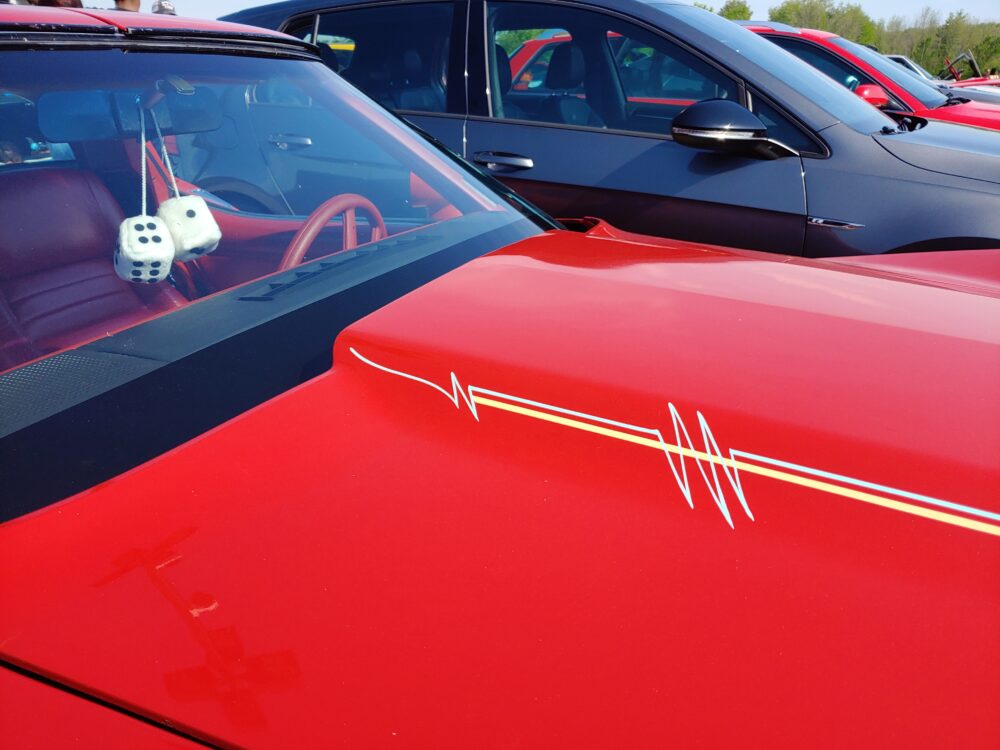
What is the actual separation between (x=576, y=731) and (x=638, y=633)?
115 millimetres

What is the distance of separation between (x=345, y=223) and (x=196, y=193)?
322mm

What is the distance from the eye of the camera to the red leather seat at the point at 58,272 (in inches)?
46.8

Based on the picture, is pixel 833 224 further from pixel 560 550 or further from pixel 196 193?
pixel 560 550

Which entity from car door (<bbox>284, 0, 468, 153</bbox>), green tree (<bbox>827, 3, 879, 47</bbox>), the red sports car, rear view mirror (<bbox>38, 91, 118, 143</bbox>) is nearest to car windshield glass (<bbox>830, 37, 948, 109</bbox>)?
car door (<bbox>284, 0, 468, 153</bbox>)

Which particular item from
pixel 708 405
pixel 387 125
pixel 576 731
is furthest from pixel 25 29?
pixel 576 731

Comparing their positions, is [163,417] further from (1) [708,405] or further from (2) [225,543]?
(1) [708,405]

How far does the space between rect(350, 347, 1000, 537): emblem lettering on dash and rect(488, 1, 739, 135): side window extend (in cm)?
237

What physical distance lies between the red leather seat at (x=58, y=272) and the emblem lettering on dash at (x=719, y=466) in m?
0.54

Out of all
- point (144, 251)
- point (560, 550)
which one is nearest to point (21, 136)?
point (144, 251)

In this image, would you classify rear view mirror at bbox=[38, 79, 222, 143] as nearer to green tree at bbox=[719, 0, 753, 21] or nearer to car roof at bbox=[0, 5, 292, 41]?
car roof at bbox=[0, 5, 292, 41]

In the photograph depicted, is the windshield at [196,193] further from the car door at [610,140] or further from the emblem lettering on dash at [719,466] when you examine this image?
the car door at [610,140]

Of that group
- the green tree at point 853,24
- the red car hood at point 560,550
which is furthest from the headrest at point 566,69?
the green tree at point 853,24

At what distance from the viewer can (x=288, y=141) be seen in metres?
1.98

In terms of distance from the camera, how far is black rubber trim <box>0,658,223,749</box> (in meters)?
0.71
